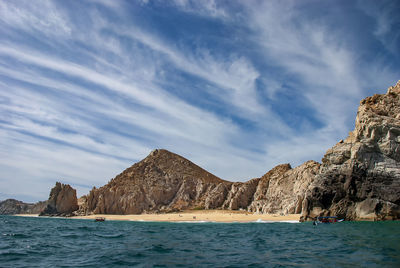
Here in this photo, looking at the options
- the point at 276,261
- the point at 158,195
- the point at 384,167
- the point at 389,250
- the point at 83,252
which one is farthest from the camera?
the point at 158,195

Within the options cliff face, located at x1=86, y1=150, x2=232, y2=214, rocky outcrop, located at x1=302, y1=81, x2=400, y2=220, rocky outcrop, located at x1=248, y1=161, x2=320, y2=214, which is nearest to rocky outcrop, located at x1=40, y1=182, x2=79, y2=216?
cliff face, located at x1=86, y1=150, x2=232, y2=214

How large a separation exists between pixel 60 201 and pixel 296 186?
101336mm

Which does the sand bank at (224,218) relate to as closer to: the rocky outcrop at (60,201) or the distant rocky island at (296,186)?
the distant rocky island at (296,186)

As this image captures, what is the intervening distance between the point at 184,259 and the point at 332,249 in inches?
451

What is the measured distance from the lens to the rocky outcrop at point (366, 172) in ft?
181

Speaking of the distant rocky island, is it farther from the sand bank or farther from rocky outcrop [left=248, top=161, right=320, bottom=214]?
the sand bank

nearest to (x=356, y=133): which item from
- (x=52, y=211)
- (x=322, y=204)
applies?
(x=322, y=204)

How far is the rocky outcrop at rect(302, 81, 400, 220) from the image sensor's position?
55312 mm

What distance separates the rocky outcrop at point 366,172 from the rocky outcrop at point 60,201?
10556 centimetres

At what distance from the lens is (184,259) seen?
1802 cm

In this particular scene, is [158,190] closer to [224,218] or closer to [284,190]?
[224,218]

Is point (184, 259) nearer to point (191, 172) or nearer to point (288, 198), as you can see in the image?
point (288, 198)

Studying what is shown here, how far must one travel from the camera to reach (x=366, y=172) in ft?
193

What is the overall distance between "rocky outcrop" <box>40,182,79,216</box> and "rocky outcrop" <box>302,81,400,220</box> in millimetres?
105558
